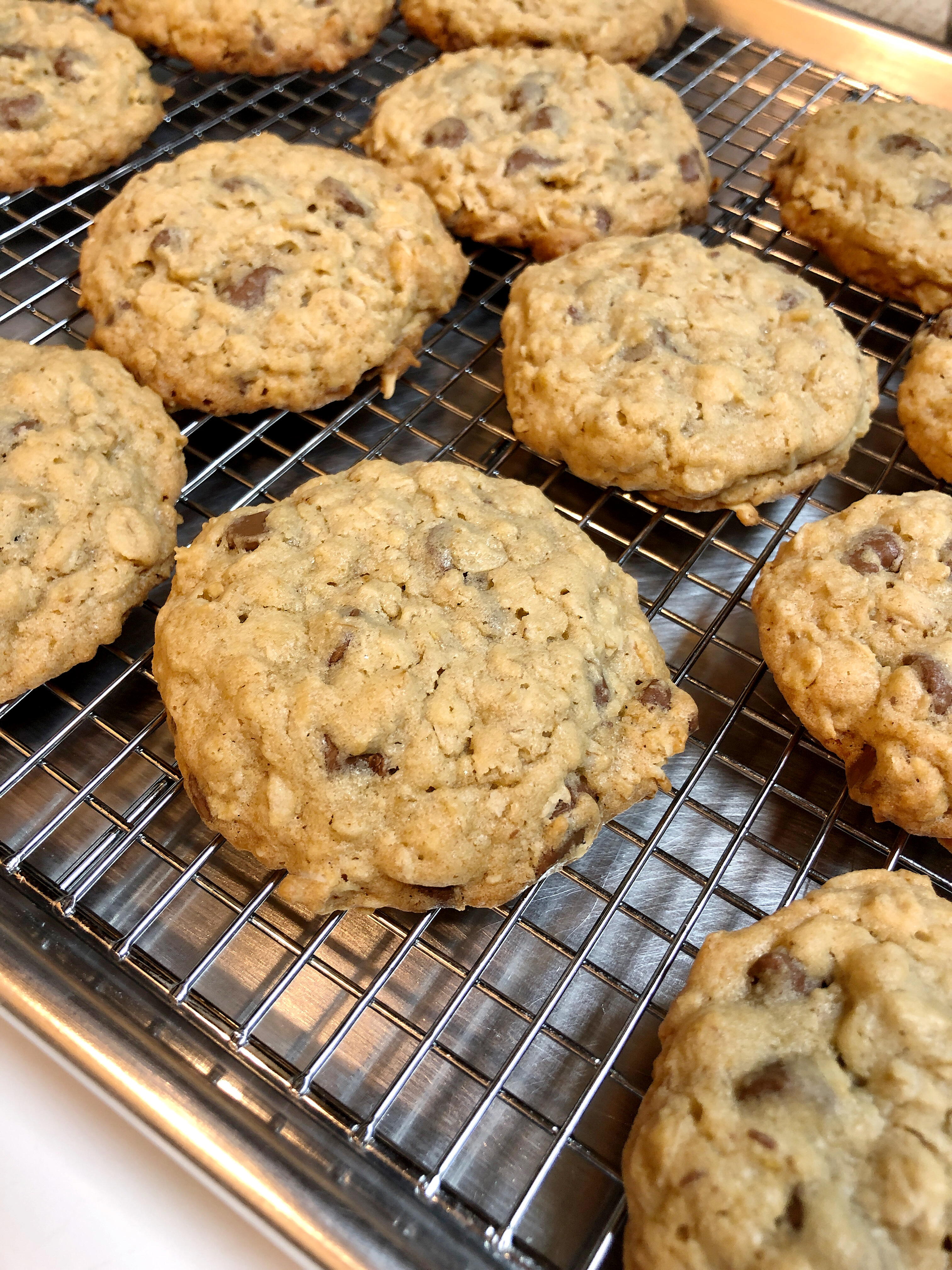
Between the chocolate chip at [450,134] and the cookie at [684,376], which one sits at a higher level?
the chocolate chip at [450,134]

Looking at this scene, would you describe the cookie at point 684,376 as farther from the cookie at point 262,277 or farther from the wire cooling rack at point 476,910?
the cookie at point 262,277

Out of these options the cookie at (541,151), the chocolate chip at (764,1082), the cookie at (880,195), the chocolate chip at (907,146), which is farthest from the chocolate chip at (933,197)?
the chocolate chip at (764,1082)

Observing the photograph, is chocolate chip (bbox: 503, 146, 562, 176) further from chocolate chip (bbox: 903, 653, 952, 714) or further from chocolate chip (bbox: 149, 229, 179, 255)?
chocolate chip (bbox: 903, 653, 952, 714)

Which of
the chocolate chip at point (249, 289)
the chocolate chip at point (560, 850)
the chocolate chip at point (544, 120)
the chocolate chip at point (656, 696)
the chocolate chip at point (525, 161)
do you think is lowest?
the chocolate chip at point (560, 850)

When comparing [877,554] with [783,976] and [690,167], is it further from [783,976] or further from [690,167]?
[690,167]

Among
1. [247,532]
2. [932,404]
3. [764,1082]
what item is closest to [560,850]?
[764,1082]
